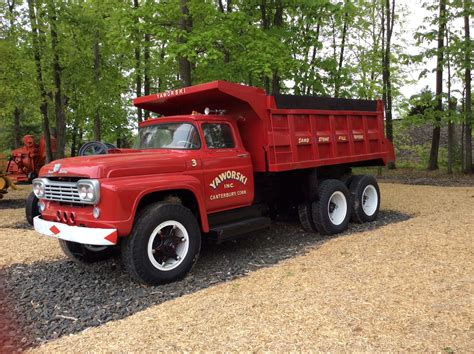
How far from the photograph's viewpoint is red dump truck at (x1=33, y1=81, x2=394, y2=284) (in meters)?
4.83

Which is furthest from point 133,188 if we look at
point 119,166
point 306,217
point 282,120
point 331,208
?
point 331,208

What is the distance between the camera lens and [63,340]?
12.3 feet

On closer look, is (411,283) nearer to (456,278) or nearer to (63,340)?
(456,278)

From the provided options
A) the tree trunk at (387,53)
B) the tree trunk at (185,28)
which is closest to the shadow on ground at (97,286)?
the tree trunk at (185,28)

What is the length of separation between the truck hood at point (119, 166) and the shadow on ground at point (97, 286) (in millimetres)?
1354

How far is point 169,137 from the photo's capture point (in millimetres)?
6047

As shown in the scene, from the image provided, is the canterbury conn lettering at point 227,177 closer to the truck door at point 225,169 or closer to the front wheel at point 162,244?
the truck door at point 225,169

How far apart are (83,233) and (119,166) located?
Result: 0.83 metres

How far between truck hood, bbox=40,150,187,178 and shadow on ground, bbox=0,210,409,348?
1.35 metres

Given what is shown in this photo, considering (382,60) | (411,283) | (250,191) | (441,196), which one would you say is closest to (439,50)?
(382,60)

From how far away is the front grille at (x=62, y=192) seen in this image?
16.2 feet

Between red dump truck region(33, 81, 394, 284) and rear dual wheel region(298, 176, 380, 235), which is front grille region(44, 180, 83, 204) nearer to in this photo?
red dump truck region(33, 81, 394, 284)

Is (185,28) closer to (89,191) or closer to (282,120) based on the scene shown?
(282,120)

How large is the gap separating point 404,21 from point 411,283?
59.1ft
